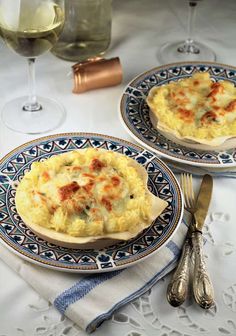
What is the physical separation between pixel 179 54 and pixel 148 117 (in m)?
0.45

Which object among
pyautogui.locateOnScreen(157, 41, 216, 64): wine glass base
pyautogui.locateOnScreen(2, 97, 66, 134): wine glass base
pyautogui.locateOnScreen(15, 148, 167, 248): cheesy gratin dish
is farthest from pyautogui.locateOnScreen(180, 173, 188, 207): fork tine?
pyautogui.locateOnScreen(157, 41, 216, 64): wine glass base

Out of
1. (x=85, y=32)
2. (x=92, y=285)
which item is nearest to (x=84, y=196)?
(x=92, y=285)

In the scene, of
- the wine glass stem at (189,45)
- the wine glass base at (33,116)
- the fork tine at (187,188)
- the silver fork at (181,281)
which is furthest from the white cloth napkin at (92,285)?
the wine glass stem at (189,45)

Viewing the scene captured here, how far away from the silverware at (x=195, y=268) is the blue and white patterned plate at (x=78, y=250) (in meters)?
0.04

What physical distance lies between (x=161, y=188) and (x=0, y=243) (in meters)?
0.33

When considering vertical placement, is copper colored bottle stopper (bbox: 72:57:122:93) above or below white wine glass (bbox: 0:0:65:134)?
below

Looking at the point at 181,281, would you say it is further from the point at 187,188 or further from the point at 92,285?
the point at 187,188

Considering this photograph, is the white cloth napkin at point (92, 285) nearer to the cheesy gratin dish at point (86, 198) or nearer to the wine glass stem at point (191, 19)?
the cheesy gratin dish at point (86, 198)

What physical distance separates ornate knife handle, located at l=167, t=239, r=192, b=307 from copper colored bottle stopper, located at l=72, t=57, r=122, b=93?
64cm

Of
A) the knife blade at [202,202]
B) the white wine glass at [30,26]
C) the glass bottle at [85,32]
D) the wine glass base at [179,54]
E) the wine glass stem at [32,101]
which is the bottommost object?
the knife blade at [202,202]

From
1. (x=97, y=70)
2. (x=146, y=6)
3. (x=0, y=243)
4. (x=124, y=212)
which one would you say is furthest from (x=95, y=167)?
(x=146, y=6)

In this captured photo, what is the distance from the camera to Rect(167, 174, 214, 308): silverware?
1082mm

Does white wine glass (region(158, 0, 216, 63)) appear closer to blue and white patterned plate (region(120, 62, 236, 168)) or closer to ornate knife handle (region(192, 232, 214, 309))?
blue and white patterned plate (region(120, 62, 236, 168))

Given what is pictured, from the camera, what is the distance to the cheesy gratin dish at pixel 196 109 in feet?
4.59
